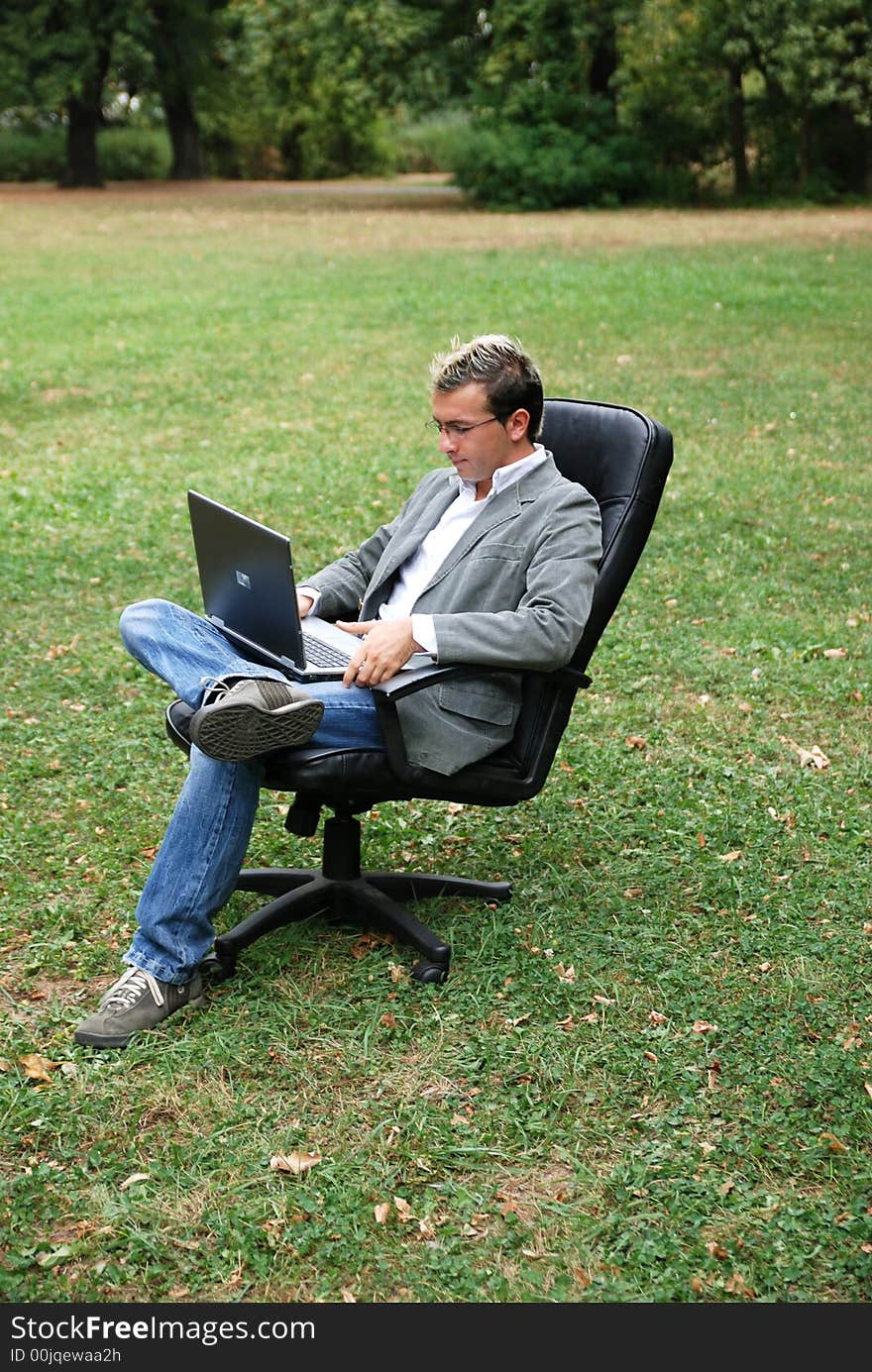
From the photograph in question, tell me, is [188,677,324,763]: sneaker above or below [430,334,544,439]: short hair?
below

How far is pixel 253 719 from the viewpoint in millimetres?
3584

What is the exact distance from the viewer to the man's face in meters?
3.98

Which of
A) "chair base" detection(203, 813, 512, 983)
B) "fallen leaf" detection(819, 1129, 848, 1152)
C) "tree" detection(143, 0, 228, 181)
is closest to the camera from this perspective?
"fallen leaf" detection(819, 1129, 848, 1152)

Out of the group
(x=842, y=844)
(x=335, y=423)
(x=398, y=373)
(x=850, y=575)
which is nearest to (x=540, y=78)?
(x=398, y=373)

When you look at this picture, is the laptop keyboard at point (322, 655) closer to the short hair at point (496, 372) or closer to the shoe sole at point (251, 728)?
the shoe sole at point (251, 728)

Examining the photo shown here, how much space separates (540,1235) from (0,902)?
2.12 metres

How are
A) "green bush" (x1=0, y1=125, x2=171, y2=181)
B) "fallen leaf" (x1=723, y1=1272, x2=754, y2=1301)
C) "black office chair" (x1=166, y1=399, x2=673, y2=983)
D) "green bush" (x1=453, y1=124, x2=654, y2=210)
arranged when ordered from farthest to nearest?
"green bush" (x1=0, y1=125, x2=171, y2=181) < "green bush" (x1=453, y1=124, x2=654, y2=210) < "black office chair" (x1=166, y1=399, x2=673, y2=983) < "fallen leaf" (x1=723, y1=1272, x2=754, y2=1301)

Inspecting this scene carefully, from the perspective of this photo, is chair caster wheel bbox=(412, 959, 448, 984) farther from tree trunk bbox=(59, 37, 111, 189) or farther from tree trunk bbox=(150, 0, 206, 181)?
tree trunk bbox=(150, 0, 206, 181)

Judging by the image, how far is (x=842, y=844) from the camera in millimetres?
4812

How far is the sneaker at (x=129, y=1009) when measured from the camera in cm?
371

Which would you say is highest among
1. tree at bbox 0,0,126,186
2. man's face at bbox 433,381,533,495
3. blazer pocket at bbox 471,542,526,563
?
tree at bbox 0,0,126,186

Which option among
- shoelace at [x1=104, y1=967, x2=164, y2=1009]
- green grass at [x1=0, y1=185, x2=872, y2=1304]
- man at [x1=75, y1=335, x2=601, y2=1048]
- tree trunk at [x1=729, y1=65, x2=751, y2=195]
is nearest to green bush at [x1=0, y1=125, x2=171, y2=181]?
tree trunk at [x1=729, y1=65, x2=751, y2=195]

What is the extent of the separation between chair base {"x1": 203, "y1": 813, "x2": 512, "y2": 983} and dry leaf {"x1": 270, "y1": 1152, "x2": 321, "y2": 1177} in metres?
0.77

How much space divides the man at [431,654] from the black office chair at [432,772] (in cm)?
7
